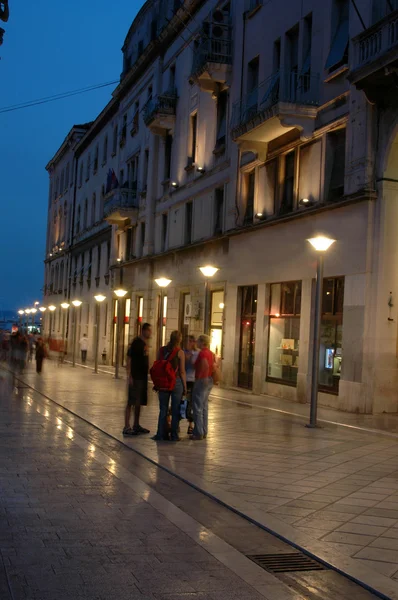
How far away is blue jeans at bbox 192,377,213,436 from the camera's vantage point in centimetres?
1410

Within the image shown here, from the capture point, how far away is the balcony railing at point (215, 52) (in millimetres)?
29328

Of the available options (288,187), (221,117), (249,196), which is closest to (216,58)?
(221,117)

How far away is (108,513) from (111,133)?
4599cm

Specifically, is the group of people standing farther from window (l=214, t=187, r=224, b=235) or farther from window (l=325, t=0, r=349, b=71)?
window (l=214, t=187, r=224, b=235)

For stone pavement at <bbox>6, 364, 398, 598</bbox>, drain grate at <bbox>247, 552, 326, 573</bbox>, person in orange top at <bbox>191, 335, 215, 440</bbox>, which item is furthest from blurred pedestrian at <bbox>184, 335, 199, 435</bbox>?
drain grate at <bbox>247, 552, 326, 573</bbox>

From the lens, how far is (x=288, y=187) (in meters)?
24.8

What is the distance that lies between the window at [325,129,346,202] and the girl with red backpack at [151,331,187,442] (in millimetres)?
9250

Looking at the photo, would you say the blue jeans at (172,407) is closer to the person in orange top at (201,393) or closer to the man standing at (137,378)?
the person in orange top at (201,393)

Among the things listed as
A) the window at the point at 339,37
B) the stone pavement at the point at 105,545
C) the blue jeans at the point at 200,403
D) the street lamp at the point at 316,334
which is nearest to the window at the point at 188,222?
the window at the point at 339,37

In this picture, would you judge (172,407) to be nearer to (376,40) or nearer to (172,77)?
(376,40)

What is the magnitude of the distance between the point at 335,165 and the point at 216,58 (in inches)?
376

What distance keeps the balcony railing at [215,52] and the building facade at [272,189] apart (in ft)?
0.17

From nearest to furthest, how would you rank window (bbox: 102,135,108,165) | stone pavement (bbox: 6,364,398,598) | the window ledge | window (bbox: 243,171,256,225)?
stone pavement (bbox: 6,364,398,598) → the window ledge → window (bbox: 243,171,256,225) → window (bbox: 102,135,108,165)

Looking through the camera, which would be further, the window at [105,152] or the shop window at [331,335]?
the window at [105,152]
